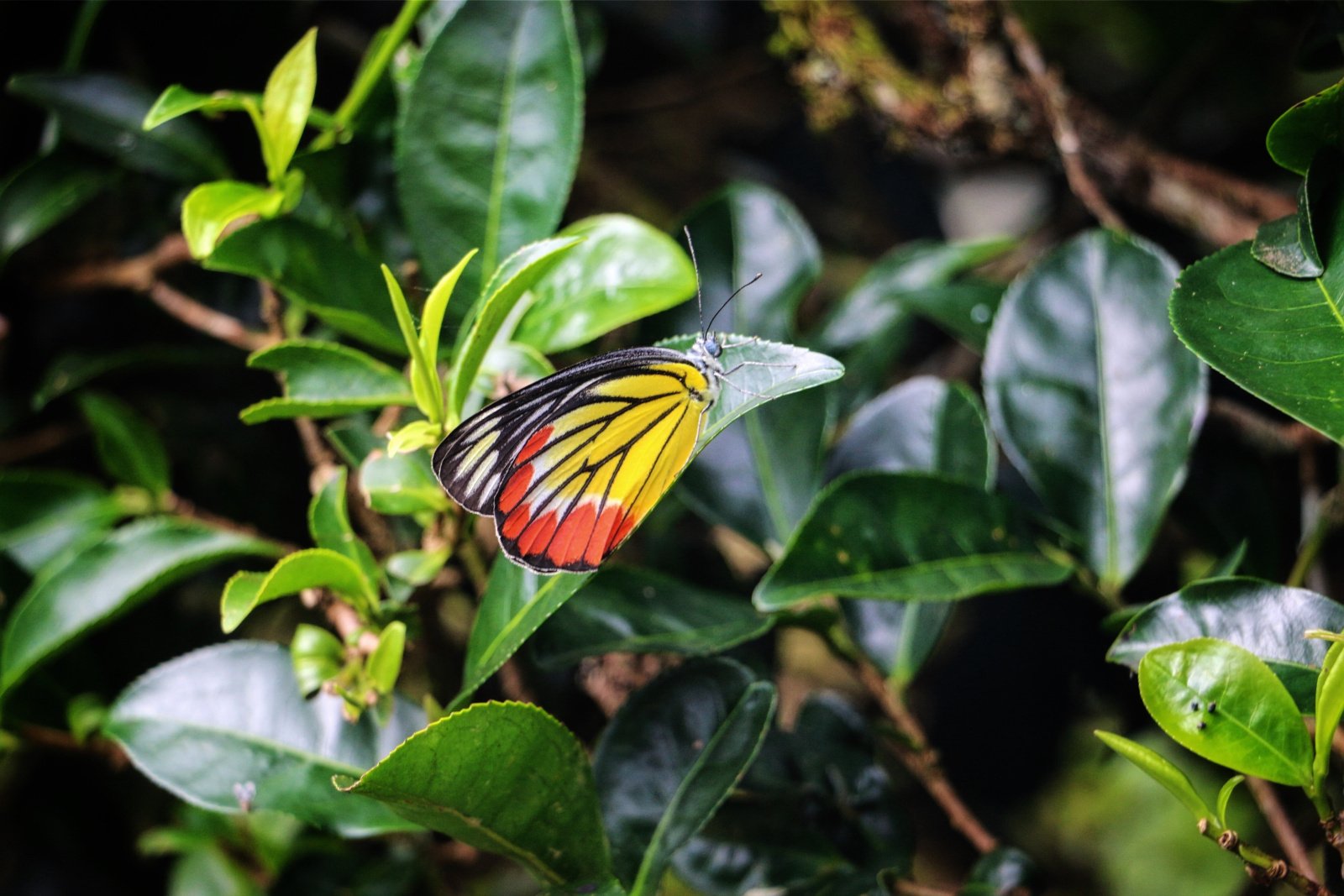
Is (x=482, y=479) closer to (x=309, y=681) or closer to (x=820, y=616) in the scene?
(x=309, y=681)

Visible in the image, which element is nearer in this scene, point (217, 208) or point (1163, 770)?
point (1163, 770)

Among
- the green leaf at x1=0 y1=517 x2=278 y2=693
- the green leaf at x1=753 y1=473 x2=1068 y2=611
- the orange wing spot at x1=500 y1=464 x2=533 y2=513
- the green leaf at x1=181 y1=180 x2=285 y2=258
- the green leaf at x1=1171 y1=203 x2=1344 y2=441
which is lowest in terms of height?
the green leaf at x1=0 y1=517 x2=278 y2=693

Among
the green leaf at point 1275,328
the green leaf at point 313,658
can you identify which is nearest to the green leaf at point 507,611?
the green leaf at point 313,658

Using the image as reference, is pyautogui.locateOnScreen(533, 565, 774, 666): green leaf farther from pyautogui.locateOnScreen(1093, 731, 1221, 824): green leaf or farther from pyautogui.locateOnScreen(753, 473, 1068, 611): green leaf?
pyautogui.locateOnScreen(1093, 731, 1221, 824): green leaf

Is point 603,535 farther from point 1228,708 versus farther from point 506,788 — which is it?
point 1228,708

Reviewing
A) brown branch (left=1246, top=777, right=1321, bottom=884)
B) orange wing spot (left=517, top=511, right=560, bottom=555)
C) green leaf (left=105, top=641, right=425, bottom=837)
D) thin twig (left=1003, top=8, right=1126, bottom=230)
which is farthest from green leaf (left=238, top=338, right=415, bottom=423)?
thin twig (left=1003, top=8, right=1126, bottom=230)

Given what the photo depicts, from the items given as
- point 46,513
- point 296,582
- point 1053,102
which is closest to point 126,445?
point 46,513

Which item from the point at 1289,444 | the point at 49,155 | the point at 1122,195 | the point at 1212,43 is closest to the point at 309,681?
the point at 49,155
